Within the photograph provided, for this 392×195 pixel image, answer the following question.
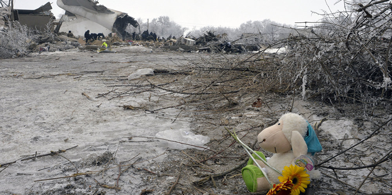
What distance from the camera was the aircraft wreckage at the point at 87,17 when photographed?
2603cm

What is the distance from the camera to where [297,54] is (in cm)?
285

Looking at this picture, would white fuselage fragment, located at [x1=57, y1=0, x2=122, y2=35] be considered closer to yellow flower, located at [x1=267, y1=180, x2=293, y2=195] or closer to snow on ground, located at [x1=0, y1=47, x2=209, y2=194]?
snow on ground, located at [x1=0, y1=47, x2=209, y2=194]

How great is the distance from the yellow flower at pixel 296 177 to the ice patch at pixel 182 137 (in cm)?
107

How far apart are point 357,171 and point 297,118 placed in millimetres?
651

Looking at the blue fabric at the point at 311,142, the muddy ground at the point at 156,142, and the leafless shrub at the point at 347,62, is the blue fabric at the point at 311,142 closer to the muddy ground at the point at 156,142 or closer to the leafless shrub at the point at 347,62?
the muddy ground at the point at 156,142

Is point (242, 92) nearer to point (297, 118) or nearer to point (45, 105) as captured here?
point (297, 118)

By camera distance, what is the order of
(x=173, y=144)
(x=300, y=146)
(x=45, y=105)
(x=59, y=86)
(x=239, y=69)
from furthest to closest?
(x=59, y=86) < (x=239, y=69) < (x=45, y=105) < (x=173, y=144) < (x=300, y=146)

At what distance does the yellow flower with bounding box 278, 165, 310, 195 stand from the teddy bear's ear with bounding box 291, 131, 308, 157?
14cm

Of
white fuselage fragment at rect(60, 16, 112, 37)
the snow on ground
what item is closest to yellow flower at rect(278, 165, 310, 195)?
the snow on ground

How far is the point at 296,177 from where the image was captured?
126 centimetres

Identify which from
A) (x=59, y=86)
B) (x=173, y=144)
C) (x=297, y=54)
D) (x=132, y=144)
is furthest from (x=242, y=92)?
(x=59, y=86)

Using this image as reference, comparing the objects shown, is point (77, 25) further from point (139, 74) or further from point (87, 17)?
point (139, 74)

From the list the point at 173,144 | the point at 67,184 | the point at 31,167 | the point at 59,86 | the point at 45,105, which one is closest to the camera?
the point at 67,184

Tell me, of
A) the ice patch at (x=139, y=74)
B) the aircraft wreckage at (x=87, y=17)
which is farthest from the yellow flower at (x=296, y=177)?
the aircraft wreckage at (x=87, y=17)
